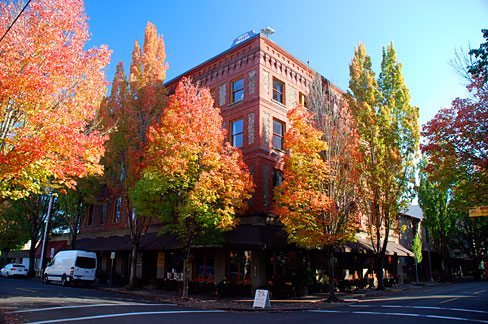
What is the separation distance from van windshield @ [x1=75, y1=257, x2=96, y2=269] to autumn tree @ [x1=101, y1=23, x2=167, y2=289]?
4539mm

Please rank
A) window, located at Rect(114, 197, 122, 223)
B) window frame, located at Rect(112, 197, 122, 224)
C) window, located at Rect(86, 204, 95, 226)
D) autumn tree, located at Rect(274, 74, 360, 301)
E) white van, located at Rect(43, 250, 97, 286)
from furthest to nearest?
1. window, located at Rect(86, 204, 95, 226)
2. window, located at Rect(114, 197, 122, 223)
3. window frame, located at Rect(112, 197, 122, 224)
4. white van, located at Rect(43, 250, 97, 286)
5. autumn tree, located at Rect(274, 74, 360, 301)

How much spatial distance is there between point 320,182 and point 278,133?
5.81 metres

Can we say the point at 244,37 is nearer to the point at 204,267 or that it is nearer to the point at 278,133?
the point at 278,133

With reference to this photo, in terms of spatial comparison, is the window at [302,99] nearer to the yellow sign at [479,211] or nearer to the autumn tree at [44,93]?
the yellow sign at [479,211]

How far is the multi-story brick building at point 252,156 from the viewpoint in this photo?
750 inches

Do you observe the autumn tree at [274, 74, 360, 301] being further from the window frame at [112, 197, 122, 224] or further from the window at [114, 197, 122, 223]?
the window at [114, 197, 122, 223]

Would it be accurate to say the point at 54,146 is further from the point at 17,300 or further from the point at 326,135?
the point at 326,135

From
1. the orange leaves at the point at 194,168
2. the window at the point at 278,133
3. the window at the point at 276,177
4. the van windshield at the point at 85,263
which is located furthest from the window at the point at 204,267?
the van windshield at the point at 85,263

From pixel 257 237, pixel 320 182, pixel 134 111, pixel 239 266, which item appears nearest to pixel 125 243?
pixel 134 111

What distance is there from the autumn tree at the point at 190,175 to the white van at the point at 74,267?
9.48 meters

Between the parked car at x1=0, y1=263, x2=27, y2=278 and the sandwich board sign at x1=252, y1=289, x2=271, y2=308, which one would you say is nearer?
the sandwich board sign at x1=252, y1=289, x2=271, y2=308

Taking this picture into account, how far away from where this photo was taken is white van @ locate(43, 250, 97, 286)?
24.2 meters

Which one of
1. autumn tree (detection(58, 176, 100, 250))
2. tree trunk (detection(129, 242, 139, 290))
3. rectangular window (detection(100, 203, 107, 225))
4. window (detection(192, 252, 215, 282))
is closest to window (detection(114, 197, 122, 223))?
rectangular window (detection(100, 203, 107, 225))

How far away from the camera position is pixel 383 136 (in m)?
22.7
